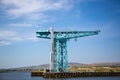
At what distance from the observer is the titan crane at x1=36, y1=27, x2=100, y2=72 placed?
5412 centimetres

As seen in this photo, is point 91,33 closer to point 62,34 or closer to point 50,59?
point 62,34

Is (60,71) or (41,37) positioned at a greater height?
(41,37)

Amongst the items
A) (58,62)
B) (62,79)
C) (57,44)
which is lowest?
(62,79)

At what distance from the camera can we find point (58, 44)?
54.9 m

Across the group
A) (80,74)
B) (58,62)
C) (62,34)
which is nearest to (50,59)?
(58,62)

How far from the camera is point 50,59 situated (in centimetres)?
5428

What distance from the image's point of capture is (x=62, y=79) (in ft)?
161

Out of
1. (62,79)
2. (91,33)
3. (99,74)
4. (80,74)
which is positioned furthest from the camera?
(99,74)

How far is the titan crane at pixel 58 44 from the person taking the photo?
178ft

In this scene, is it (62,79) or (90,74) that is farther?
(90,74)

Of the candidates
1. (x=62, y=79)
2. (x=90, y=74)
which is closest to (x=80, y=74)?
(x=90, y=74)

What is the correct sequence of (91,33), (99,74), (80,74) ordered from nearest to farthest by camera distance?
(91,33) < (80,74) < (99,74)

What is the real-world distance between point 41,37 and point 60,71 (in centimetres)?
824

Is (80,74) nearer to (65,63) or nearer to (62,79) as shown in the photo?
(65,63)
